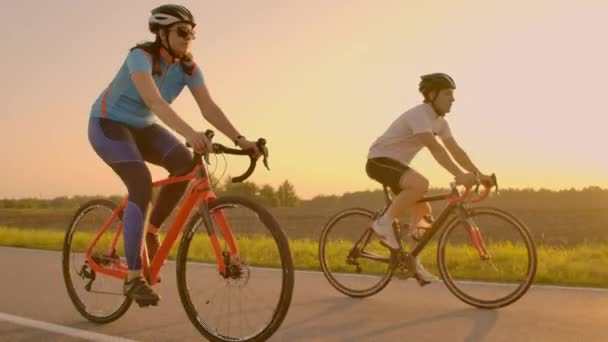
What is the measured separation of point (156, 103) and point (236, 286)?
125 cm

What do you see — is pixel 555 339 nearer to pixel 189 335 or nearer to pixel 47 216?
pixel 189 335

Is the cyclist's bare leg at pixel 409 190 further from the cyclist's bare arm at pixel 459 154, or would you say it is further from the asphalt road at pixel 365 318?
the asphalt road at pixel 365 318

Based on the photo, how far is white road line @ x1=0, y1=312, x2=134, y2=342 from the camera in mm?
5277

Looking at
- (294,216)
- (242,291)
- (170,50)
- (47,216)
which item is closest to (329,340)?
(242,291)

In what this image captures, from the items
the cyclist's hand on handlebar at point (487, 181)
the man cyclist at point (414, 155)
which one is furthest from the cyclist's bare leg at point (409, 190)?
the cyclist's hand on handlebar at point (487, 181)

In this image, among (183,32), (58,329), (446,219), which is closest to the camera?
(183,32)

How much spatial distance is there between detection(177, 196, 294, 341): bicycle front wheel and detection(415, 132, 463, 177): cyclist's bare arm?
234 cm

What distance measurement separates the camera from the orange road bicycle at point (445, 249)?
22.2 ft

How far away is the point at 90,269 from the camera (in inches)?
244

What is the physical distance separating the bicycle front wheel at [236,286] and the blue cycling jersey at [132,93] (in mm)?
937

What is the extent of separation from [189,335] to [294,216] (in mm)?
32199

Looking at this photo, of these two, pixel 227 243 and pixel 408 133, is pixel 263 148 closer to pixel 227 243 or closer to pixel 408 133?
pixel 227 243

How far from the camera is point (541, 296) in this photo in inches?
287

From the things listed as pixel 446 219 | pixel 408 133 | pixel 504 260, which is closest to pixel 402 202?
pixel 446 219
